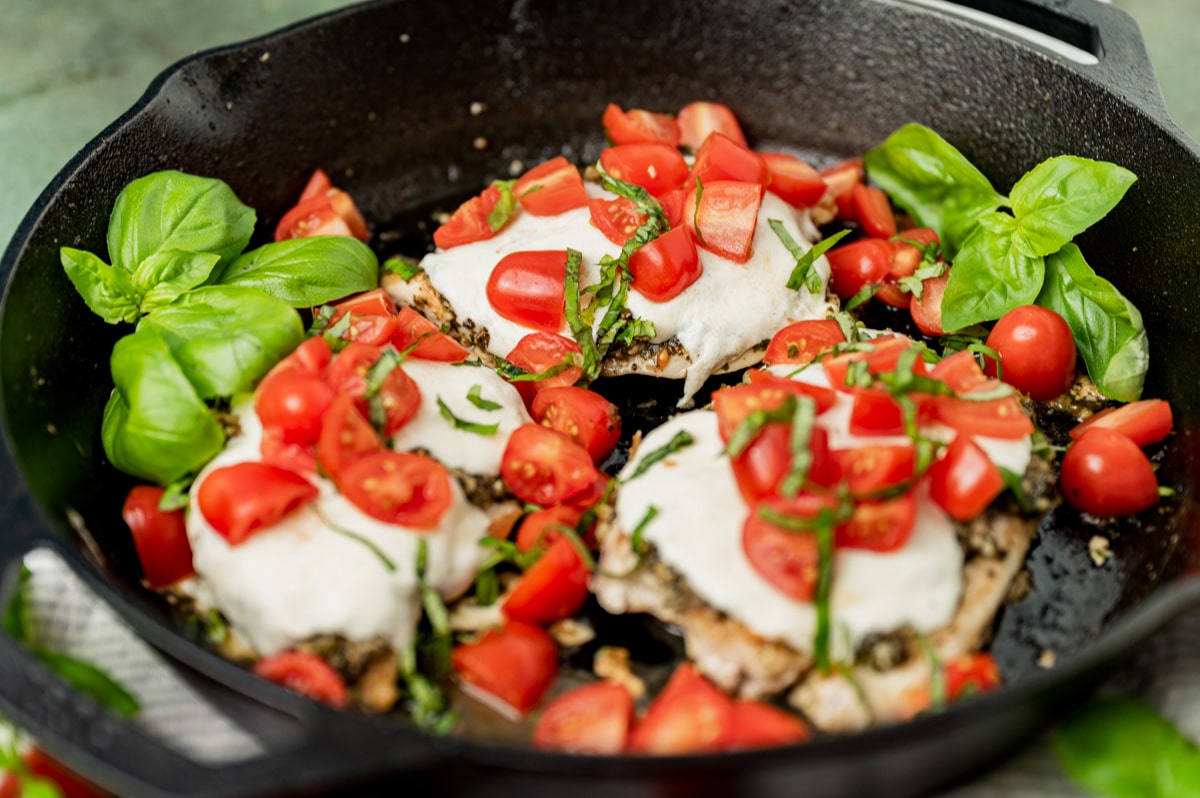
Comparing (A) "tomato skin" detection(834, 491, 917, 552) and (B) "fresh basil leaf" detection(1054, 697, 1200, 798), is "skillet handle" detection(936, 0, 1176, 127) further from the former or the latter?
(B) "fresh basil leaf" detection(1054, 697, 1200, 798)

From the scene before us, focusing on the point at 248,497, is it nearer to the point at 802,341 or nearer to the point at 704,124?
the point at 802,341

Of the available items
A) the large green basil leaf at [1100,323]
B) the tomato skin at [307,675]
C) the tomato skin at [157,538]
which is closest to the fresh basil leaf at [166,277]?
the tomato skin at [157,538]

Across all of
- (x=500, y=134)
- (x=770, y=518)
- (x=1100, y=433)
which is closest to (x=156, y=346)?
(x=770, y=518)

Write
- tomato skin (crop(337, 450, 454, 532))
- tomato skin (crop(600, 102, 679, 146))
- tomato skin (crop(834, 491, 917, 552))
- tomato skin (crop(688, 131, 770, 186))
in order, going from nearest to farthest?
tomato skin (crop(834, 491, 917, 552)) < tomato skin (crop(337, 450, 454, 532)) < tomato skin (crop(688, 131, 770, 186)) < tomato skin (crop(600, 102, 679, 146))

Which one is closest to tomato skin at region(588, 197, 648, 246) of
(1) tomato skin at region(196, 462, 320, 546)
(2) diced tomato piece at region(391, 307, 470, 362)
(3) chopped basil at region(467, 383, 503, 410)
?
(2) diced tomato piece at region(391, 307, 470, 362)

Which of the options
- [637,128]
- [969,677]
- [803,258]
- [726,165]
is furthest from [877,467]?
[637,128]

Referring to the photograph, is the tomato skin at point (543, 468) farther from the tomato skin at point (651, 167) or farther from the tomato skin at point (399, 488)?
the tomato skin at point (651, 167)
